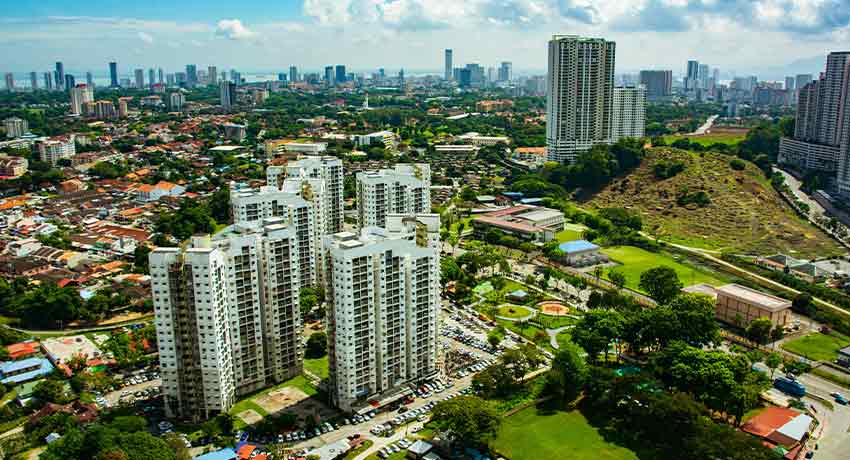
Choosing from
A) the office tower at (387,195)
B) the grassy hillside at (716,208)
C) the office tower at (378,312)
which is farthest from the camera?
the grassy hillside at (716,208)

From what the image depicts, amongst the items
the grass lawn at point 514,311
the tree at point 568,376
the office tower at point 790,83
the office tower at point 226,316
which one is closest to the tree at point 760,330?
the tree at point 568,376

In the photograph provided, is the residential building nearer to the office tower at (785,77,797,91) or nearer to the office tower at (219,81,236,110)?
the office tower at (219,81,236,110)

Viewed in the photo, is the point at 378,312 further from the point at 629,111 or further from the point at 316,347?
the point at 629,111

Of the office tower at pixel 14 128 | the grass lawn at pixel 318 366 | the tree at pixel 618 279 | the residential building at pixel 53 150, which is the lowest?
the grass lawn at pixel 318 366

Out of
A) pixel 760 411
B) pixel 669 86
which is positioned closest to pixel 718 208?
pixel 760 411

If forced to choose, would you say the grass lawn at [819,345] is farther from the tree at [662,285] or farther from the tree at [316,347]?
the tree at [316,347]

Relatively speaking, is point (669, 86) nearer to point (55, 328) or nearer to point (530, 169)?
point (530, 169)

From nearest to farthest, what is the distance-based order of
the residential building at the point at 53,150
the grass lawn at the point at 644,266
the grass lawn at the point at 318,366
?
the grass lawn at the point at 318,366, the grass lawn at the point at 644,266, the residential building at the point at 53,150
